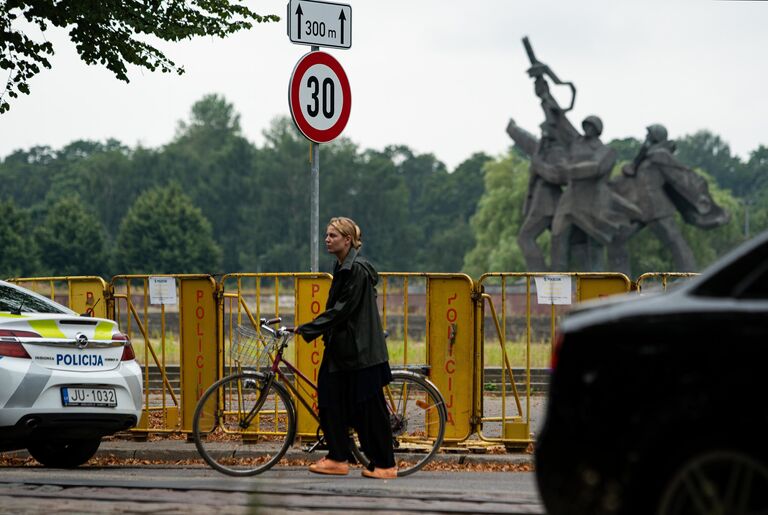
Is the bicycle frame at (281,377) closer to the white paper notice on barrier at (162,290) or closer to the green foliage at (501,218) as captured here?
the white paper notice on barrier at (162,290)

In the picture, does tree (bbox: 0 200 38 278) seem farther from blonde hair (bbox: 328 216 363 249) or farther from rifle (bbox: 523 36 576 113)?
blonde hair (bbox: 328 216 363 249)

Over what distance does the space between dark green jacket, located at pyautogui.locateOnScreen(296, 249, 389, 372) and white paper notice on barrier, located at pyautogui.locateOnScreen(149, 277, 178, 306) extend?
3474 millimetres

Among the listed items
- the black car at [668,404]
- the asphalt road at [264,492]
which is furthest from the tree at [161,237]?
the black car at [668,404]

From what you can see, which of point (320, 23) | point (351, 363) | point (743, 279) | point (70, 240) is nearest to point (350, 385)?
point (351, 363)

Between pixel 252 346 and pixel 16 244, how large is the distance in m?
86.5

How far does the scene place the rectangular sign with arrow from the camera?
12216 millimetres

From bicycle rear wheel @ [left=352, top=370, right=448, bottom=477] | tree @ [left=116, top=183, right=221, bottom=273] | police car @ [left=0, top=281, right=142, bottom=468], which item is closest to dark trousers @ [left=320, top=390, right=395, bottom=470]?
bicycle rear wheel @ [left=352, top=370, right=448, bottom=477]

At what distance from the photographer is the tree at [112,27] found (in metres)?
14.4

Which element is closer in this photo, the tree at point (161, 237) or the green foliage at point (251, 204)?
the green foliage at point (251, 204)

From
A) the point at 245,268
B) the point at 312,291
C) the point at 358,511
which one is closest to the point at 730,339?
the point at 358,511

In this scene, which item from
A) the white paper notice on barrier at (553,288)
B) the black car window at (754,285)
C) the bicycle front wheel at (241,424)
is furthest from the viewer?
the white paper notice on barrier at (553,288)

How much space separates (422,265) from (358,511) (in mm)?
121791

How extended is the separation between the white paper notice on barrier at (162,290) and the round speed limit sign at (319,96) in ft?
7.03

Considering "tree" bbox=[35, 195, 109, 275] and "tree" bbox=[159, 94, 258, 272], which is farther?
"tree" bbox=[159, 94, 258, 272]
